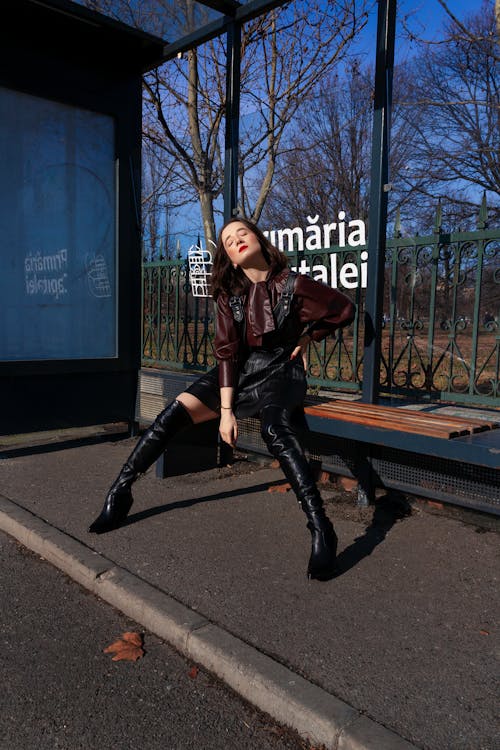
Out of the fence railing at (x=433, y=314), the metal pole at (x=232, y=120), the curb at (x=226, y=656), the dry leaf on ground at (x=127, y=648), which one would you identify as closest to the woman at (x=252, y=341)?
the curb at (x=226, y=656)

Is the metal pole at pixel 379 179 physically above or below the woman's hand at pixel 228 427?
above

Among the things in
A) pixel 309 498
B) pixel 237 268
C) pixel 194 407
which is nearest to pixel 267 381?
pixel 194 407

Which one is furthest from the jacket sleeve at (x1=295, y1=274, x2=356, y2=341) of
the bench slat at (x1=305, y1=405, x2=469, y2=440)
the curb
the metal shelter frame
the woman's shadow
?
the curb

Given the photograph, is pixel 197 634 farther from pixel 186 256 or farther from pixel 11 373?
pixel 186 256

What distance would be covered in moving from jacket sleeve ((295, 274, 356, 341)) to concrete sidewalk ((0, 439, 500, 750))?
1336 millimetres

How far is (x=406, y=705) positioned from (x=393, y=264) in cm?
370

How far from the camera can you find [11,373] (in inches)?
225

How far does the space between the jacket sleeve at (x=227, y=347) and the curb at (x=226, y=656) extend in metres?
1.26

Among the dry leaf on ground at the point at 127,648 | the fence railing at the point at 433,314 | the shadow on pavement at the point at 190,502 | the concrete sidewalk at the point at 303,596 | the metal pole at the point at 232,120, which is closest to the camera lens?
the concrete sidewalk at the point at 303,596

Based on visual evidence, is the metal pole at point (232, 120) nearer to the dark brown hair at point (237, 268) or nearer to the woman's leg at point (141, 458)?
the dark brown hair at point (237, 268)

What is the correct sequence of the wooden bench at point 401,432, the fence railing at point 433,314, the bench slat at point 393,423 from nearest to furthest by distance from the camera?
1. the wooden bench at point 401,432
2. the bench slat at point 393,423
3. the fence railing at point 433,314

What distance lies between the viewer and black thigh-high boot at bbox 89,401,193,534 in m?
3.98

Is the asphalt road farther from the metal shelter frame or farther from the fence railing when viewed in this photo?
the fence railing

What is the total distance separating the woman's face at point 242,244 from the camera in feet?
13.1
